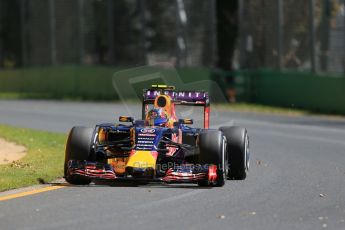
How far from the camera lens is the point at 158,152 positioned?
13.3 metres

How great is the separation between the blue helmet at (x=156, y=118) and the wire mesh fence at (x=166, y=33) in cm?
1705

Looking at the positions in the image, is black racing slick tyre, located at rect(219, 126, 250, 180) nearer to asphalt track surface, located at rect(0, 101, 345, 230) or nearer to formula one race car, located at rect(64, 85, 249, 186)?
formula one race car, located at rect(64, 85, 249, 186)

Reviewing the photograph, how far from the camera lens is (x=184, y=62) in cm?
3806

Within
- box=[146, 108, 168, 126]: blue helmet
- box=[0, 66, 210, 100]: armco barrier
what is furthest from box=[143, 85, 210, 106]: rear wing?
box=[0, 66, 210, 100]: armco barrier

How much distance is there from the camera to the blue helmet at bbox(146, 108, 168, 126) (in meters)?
14.1

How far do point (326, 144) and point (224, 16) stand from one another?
56.7ft

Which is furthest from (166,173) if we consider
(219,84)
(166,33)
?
(166,33)

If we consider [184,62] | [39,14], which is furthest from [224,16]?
[39,14]

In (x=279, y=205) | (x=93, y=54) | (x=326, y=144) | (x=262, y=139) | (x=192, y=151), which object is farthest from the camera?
(x=93, y=54)

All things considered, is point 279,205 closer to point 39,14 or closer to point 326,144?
point 326,144

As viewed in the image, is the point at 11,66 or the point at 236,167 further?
the point at 11,66

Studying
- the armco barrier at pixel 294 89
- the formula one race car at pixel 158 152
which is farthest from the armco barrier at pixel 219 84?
the formula one race car at pixel 158 152

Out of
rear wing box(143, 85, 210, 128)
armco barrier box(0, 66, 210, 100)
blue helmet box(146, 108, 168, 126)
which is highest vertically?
rear wing box(143, 85, 210, 128)

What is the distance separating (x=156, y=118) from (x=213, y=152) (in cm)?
→ 131
